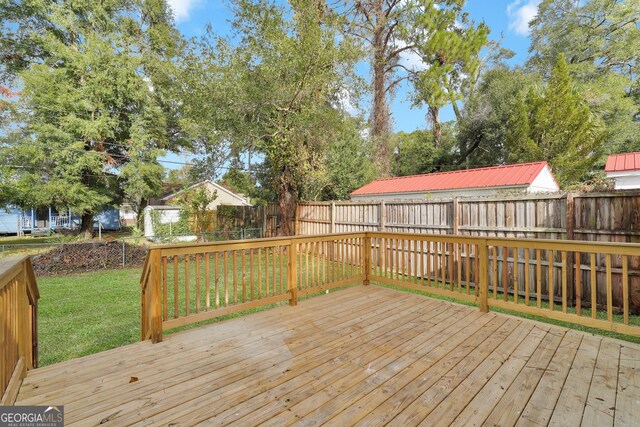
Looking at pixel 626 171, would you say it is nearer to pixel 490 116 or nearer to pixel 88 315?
pixel 490 116

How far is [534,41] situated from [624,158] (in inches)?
490

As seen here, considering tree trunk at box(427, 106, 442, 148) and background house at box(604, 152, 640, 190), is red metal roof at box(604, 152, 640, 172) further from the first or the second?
tree trunk at box(427, 106, 442, 148)

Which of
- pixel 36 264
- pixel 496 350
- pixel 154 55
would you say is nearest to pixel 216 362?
pixel 496 350

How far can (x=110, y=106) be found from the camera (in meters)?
13.5

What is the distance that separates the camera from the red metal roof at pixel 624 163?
7.69m

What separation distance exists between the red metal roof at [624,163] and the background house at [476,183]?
133 cm

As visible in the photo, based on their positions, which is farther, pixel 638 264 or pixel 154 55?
pixel 154 55

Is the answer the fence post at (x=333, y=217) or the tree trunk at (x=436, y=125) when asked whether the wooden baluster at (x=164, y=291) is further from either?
the tree trunk at (x=436, y=125)

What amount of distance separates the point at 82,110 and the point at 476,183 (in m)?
15.9

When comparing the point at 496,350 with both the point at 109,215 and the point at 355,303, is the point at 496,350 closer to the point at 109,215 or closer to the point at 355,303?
the point at 355,303

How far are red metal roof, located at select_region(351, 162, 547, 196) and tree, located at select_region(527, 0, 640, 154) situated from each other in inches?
320

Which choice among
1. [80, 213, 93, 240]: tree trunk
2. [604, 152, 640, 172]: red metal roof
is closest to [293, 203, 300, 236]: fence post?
[604, 152, 640, 172]: red metal roof

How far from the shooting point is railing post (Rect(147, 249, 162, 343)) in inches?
106


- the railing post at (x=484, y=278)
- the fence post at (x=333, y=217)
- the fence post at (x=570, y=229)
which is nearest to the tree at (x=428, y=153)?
the fence post at (x=333, y=217)
